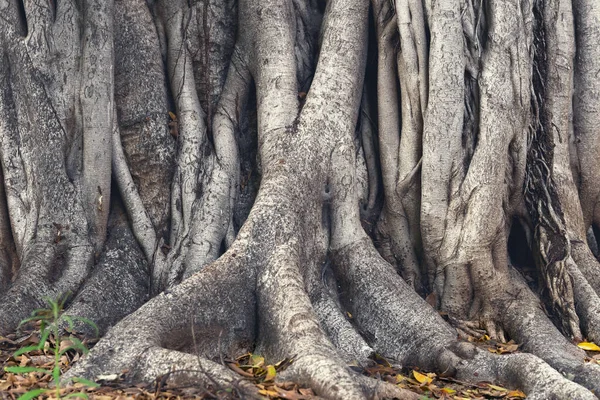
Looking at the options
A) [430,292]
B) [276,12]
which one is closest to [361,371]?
[430,292]

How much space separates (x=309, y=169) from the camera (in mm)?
5367

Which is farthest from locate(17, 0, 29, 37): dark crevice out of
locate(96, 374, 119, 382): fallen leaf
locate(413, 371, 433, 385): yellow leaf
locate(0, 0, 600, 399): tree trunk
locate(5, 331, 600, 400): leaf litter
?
locate(413, 371, 433, 385): yellow leaf

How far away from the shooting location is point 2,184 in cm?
561

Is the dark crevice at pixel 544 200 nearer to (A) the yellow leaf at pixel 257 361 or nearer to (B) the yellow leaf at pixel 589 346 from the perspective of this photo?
(B) the yellow leaf at pixel 589 346

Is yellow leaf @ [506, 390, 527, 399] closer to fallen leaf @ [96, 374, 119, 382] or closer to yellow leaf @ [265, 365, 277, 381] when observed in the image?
yellow leaf @ [265, 365, 277, 381]

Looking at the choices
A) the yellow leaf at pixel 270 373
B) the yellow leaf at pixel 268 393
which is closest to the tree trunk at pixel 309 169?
the yellow leaf at pixel 270 373

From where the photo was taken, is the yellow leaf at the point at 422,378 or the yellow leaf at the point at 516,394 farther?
the yellow leaf at the point at 422,378

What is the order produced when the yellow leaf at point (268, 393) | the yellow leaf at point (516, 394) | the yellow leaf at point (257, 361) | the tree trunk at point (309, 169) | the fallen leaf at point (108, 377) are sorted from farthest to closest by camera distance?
the tree trunk at point (309, 169)
the yellow leaf at point (257, 361)
the yellow leaf at point (516, 394)
the fallen leaf at point (108, 377)
the yellow leaf at point (268, 393)

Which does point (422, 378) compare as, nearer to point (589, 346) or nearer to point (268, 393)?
point (268, 393)

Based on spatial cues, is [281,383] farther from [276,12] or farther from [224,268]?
[276,12]

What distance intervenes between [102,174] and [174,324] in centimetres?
146

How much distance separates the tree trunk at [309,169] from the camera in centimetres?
511

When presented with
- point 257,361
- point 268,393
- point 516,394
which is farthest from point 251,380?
point 516,394

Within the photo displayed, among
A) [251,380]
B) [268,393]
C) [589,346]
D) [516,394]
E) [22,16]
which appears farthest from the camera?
[22,16]
